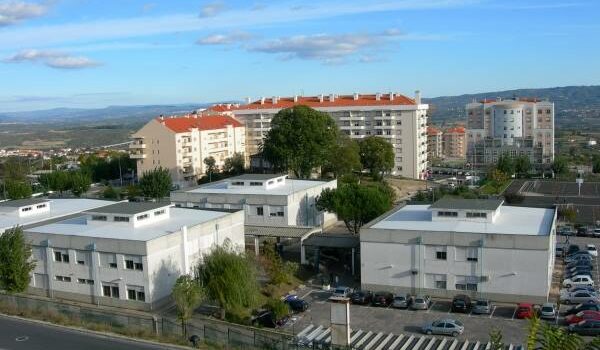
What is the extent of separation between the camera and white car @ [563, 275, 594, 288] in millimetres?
24906

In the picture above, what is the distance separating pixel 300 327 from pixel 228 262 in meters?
3.23

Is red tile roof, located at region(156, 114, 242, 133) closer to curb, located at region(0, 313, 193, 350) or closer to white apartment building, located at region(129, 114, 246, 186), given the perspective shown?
white apartment building, located at region(129, 114, 246, 186)

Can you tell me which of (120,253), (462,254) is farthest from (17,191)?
(462,254)

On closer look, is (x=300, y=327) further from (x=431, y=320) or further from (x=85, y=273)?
(x=85, y=273)

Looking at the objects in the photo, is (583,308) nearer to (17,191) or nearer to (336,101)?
(17,191)

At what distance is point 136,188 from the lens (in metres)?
50.2

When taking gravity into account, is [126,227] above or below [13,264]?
above

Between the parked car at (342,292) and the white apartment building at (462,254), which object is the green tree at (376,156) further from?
the parked car at (342,292)

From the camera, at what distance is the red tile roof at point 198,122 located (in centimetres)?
6231

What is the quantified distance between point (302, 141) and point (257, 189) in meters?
14.2

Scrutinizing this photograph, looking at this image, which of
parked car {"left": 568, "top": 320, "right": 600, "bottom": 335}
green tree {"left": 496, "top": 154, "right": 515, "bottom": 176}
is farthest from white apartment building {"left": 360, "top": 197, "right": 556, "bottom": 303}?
green tree {"left": 496, "top": 154, "right": 515, "bottom": 176}

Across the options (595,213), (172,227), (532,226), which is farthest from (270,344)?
(595,213)

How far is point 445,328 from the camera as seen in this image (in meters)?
20.1

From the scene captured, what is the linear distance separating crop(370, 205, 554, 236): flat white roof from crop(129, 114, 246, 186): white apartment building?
36.1m
